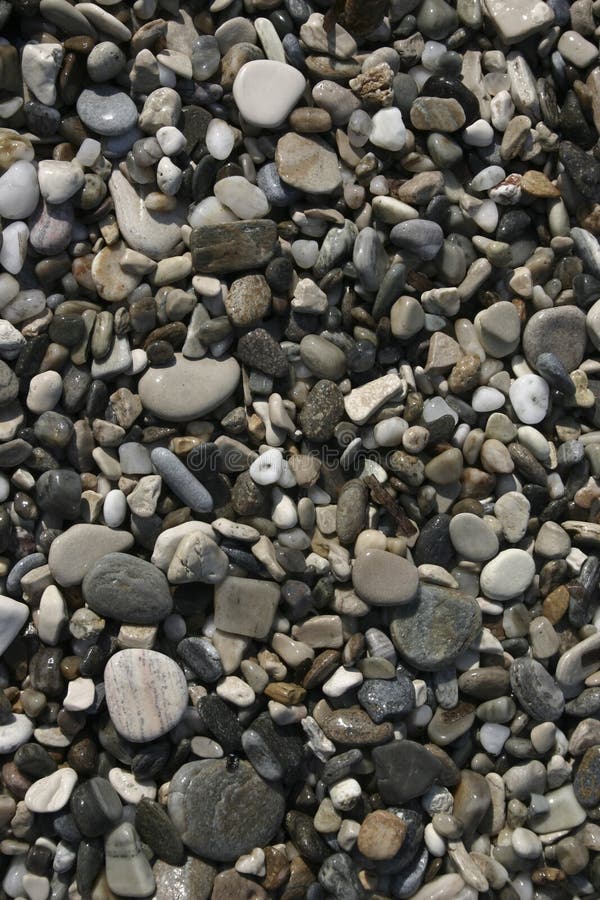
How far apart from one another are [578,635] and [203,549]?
920 millimetres

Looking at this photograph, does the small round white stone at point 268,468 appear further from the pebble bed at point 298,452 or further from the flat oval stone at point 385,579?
the flat oval stone at point 385,579

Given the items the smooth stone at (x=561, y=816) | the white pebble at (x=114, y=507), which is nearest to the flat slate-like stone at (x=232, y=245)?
the white pebble at (x=114, y=507)

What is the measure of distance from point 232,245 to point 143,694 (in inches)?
39.8

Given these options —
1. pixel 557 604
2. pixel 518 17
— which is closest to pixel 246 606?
pixel 557 604

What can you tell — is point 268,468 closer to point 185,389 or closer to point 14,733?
point 185,389

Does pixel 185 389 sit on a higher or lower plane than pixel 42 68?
lower

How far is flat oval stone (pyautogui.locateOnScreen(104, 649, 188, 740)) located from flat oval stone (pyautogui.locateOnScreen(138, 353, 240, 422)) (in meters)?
0.54

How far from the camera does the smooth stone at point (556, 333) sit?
1.91m

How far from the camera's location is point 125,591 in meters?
1.73

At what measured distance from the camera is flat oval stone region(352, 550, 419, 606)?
5.79 feet

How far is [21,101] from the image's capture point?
1.83m

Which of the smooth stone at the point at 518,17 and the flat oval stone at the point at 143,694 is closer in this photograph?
the flat oval stone at the point at 143,694

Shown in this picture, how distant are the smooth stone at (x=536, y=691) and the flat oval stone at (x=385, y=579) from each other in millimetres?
320

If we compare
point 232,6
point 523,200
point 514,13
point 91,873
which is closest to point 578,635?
point 523,200
